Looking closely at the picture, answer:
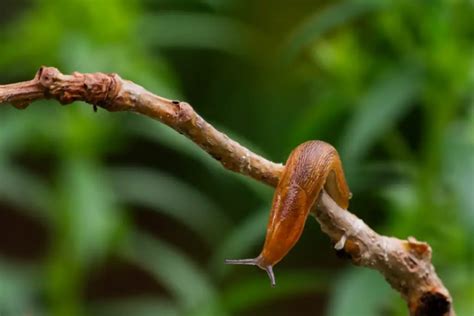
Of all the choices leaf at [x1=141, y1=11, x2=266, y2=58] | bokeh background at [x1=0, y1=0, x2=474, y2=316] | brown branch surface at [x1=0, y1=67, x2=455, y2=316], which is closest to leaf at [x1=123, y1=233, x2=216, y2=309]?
bokeh background at [x1=0, y1=0, x2=474, y2=316]

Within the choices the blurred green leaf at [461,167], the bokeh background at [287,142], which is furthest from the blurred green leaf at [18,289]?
the blurred green leaf at [461,167]

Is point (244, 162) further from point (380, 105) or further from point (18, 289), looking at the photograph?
point (18, 289)

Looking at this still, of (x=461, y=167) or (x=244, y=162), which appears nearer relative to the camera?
(x=244, y=162)

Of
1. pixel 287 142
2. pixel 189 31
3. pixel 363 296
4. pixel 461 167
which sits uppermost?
pixel 189 31

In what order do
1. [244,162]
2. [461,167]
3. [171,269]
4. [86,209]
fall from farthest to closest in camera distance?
[171,269], [86,209], [461,167], [244,162]

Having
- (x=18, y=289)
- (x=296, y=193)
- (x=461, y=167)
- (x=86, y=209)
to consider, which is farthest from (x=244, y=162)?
(x=18, y=289)

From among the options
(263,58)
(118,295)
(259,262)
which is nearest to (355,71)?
(259,262)
